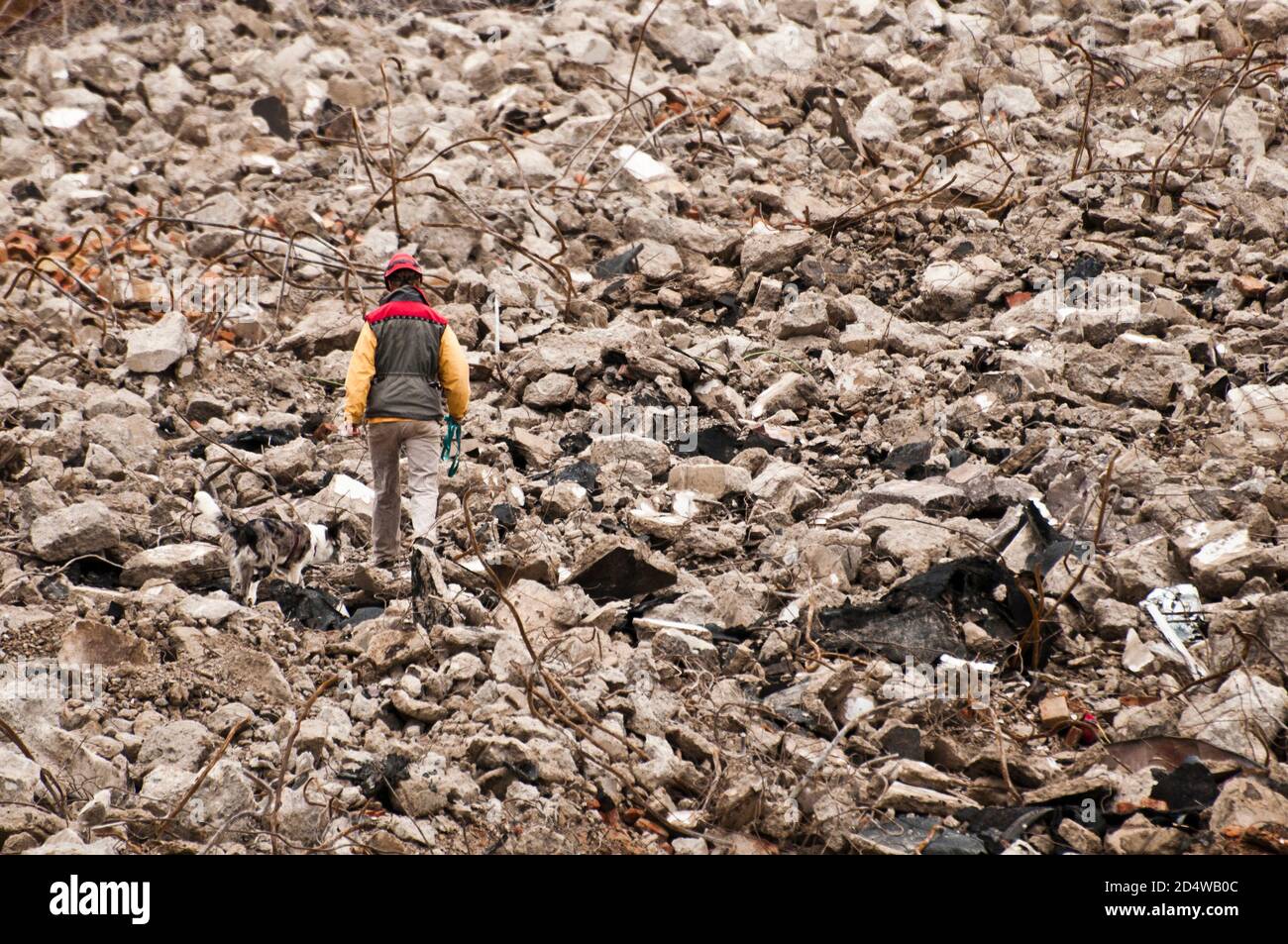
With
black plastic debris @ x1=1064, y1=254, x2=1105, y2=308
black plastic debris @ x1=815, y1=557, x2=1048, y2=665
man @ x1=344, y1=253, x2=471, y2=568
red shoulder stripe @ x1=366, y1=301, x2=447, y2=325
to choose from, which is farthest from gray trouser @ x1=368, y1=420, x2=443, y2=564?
black plastic debris @ x1=1064, y1=254, x2=1105, y2=308

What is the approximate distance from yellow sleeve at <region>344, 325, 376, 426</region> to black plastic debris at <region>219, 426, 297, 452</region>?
130 cm

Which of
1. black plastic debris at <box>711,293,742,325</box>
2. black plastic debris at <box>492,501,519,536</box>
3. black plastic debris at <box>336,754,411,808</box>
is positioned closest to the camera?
black plastic debris at <box>336,754,411,808</box>

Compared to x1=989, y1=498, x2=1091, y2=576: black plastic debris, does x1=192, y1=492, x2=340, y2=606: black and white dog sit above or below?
above

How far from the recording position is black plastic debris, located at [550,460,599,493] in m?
5.55

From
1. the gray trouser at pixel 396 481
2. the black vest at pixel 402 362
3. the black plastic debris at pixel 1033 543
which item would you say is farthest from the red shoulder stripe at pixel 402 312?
the black plastic debris at pixel 1033 543

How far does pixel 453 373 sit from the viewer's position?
205 inches

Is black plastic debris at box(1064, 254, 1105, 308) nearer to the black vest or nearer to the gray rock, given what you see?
the black vest

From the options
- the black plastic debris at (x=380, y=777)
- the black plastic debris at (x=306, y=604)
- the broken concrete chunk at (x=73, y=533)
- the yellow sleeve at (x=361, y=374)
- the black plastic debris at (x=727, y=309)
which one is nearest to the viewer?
the black plastic debris at (x=380, y=777)

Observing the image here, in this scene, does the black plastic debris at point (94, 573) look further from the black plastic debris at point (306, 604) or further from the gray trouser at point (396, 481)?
the gray trouser at point (396, 481)

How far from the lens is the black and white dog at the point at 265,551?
4.67 meters

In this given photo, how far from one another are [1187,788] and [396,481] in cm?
324

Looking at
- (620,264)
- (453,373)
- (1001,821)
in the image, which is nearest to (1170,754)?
(1001,821)

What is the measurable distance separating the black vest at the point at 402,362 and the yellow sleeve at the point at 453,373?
78mm

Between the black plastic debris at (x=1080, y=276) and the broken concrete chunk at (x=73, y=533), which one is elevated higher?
the black plastic debris at (x=1080, y=276)
